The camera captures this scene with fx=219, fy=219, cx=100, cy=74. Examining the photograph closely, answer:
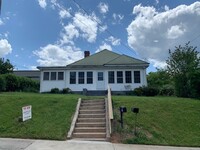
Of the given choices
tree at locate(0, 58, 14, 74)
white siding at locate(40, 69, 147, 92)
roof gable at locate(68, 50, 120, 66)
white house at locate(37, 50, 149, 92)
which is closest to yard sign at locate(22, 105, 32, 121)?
white house at locate(37, 50, 149, 92)

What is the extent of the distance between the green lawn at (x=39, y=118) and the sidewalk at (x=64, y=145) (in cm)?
63

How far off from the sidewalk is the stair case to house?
76 cm

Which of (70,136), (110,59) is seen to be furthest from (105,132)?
(110,59)

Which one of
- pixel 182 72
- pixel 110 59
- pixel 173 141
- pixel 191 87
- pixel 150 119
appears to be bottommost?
pixel 173 141

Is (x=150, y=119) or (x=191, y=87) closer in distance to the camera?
(x=150, y=119)

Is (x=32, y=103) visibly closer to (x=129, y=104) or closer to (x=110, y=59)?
(x=129, y=104)


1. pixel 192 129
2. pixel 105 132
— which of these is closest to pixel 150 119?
pixel 192 129

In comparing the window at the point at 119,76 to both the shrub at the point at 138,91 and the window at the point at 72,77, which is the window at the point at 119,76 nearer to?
the shrub at the point at 138,91

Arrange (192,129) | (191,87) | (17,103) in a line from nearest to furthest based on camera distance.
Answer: (192,129) < (17,103) < (191,87)

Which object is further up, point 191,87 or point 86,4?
point 86,4

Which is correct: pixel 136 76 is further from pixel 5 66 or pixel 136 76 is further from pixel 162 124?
pixel 5 66

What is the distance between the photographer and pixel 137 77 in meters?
23.0

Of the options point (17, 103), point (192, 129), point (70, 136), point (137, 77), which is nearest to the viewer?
point (70, 136)

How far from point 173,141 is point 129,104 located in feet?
13.5
